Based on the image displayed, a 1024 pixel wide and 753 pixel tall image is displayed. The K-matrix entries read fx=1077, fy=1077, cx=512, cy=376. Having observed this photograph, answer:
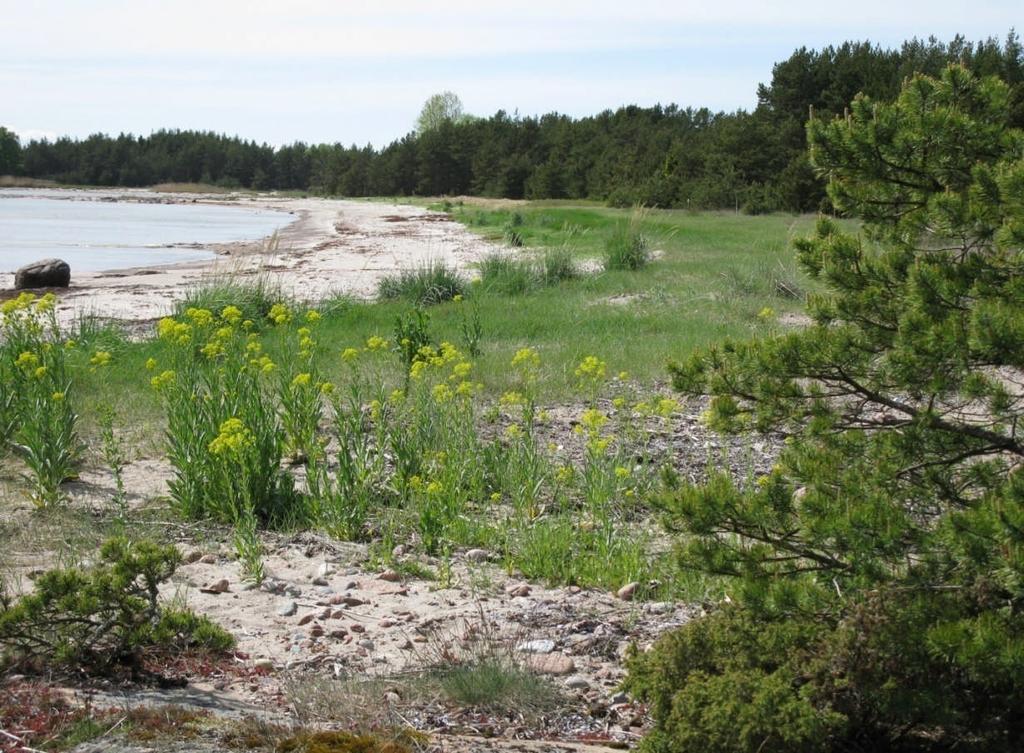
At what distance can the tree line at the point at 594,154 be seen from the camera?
4316cm

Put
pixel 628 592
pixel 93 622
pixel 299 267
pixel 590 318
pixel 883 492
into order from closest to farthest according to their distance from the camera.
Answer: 1. pixel 883 492
2. pixel 93 622
3. pixel 628 592
4. pixel 590 318
5. pixel 299 267

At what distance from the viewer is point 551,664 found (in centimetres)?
443

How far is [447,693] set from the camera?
13.1 feet

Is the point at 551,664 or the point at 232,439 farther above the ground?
the point at 232,439

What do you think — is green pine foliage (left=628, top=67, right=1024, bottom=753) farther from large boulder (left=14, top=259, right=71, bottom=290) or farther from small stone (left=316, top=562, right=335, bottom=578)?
large boulder (left=14, top=259, right=71, bottom=290)

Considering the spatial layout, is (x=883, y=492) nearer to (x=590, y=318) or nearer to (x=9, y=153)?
(x=590, y=318)

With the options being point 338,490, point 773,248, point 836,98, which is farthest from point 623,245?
point 836,98

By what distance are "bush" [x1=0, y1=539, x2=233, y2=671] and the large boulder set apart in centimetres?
1940

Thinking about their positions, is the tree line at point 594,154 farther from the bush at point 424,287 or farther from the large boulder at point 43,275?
the large boulder at point 43,275

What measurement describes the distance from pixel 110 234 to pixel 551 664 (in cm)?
4356

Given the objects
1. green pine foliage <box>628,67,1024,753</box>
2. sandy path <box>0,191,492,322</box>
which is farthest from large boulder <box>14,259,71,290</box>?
green pine foliage <box>628,67,1024,753</box>

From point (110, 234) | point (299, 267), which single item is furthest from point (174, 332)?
point (110, 234)

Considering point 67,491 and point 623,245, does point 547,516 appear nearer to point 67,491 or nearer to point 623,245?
point 67,491

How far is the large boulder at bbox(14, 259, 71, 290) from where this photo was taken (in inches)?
862
